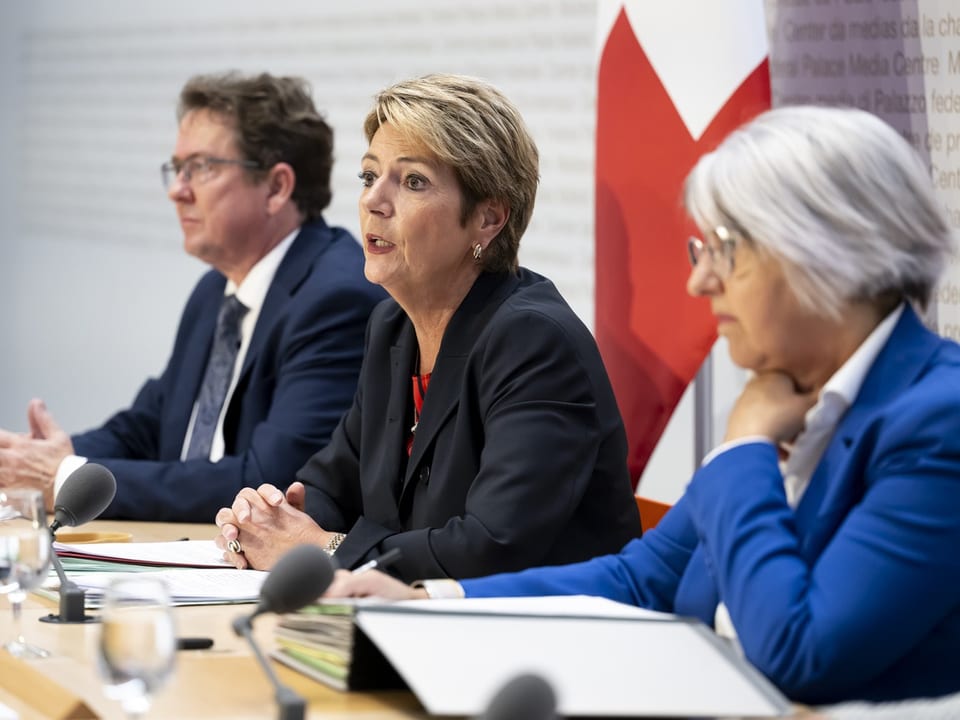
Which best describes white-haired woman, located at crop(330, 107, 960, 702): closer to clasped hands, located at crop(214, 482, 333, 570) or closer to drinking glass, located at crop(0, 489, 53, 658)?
drinking glass, located at crop(0, 489, 53, 658)

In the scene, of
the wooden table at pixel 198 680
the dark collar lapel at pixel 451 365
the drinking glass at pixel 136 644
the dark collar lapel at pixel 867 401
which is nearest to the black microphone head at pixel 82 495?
the wooden table at pixel 198 680

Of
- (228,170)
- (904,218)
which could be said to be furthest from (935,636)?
(228,170)

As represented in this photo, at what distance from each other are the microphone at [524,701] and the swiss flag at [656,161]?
81.7 inches

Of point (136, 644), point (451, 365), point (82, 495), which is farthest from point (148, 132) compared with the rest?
point (136, 644)

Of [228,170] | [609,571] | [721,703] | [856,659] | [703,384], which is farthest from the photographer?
[228,170]

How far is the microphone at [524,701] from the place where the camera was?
1.07 meters

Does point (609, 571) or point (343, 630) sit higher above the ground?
point (343, 630)

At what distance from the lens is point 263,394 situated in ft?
10.9

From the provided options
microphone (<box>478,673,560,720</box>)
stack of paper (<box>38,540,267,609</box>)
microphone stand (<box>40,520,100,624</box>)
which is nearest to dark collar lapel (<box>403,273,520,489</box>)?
stack of paper (<box>38,540,267,609</box>)

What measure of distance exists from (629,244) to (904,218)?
164 centimetres

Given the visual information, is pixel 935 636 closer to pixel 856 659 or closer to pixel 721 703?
pixel 856 659

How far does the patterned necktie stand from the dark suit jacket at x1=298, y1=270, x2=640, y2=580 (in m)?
0.90

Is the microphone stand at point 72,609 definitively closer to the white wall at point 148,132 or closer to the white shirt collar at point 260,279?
the white shirt collar at point 260,279

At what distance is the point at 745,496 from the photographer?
1.56 m
